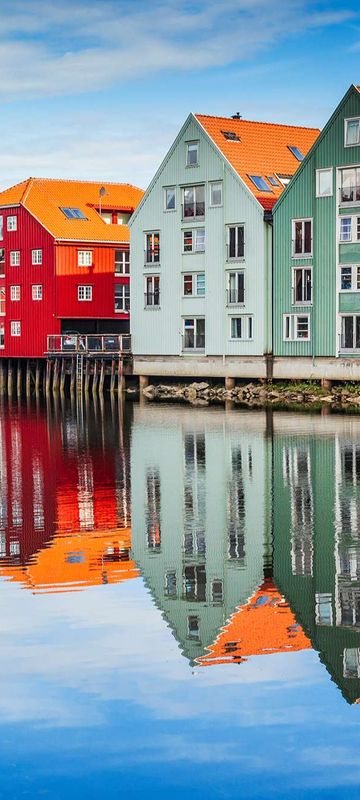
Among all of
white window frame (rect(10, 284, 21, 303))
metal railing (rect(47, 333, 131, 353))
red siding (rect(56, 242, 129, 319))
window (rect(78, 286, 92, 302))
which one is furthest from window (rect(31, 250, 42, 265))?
metal railing (rect(47, 333, 131, 353))

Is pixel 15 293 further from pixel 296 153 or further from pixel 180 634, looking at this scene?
pixel 180 634

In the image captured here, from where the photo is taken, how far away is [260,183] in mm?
70250

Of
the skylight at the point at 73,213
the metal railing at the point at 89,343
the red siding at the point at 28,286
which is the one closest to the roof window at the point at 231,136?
the metal railing at the point at 89,343

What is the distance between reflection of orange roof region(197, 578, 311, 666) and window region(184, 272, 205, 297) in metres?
53.1

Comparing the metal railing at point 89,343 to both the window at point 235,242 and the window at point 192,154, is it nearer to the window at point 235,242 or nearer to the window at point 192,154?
the window at point 235,242

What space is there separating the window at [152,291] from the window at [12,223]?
547 inches

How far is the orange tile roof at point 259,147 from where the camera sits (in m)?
69.9

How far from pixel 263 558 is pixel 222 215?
1929 inches

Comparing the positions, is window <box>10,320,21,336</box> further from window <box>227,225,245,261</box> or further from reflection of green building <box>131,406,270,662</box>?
reflection of green building <box>131,406,270,662</box>

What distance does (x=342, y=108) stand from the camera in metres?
63.0

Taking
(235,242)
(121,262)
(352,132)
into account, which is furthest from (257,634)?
(121,262)

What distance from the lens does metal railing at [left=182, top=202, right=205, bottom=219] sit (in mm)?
70938

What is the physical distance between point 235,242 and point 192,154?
224 inches

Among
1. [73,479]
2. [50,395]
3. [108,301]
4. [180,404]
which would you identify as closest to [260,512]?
[73,479]
